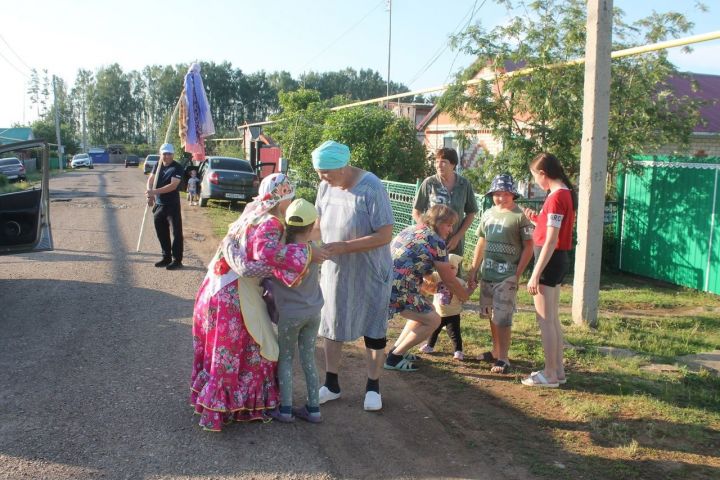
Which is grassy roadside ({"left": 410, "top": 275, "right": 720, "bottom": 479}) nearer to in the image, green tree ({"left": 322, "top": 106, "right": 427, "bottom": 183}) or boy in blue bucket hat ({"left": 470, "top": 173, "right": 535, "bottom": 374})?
boy in blue bucket hat ({"left": 470, "top": 173, "right": 535, "bottom": 374})

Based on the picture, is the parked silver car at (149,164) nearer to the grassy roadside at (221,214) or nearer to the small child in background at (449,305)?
the grassy roadside at (221,214)

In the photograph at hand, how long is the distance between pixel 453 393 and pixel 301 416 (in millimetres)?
1322

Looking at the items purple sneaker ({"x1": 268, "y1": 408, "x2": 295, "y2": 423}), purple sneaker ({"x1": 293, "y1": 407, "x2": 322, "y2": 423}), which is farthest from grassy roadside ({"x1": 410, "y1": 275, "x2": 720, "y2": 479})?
purple sneaker ({"x1": 268, "y1": 408, "x2": 295, "y2": 423})

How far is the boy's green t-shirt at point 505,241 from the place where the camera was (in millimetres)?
5379

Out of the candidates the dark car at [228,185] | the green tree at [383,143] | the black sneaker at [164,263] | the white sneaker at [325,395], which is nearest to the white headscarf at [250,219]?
the white sneaker at [325,395]

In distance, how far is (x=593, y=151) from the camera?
706cm

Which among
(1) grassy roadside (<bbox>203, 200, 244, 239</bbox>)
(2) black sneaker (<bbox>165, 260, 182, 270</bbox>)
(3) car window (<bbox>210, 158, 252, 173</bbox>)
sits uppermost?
(3) car window (<bbox>210, 158, 252, 173</bbox>)

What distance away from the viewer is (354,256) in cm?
447

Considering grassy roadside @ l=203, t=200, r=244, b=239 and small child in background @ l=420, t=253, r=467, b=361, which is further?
grassy roadside @ l=203, t=200, r=244, b=239

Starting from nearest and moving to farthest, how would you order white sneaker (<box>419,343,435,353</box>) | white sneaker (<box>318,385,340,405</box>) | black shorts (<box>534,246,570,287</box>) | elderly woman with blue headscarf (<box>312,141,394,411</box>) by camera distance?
elderly woman with blue headscarf (<box>312,141,394,411</box>) → white sneaker (<box>318,385,340,405</box>) → black shorts (<box>534,246,570,287</box>) → white sneaker (<box>419,343,435,353</box>)

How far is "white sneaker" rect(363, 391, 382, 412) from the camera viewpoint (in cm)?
458

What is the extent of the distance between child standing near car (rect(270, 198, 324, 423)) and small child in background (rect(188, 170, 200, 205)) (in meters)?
17.2

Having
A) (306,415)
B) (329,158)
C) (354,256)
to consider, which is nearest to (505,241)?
(354,256)

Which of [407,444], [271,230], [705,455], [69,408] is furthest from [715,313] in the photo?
[69,408]
